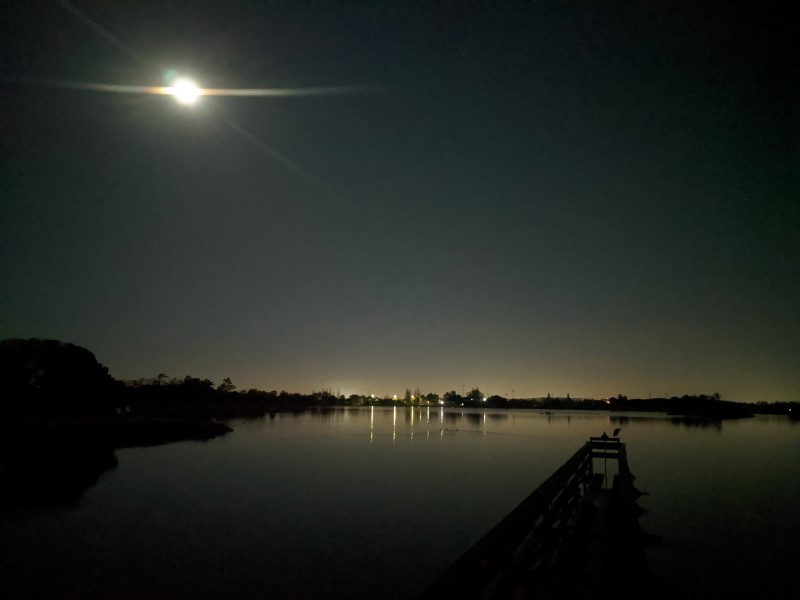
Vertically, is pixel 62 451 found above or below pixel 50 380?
below

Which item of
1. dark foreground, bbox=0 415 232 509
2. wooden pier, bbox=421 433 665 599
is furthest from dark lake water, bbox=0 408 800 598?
wooden pier, bbox=421 433 665 599

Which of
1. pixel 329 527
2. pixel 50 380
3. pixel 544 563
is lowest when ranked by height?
pixel 329 527

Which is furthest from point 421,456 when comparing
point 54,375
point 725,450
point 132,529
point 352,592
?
point 54,375

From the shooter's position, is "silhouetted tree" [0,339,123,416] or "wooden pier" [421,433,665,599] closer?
"wooden pier" [421,433,665,599]

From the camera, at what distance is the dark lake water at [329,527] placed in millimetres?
14781

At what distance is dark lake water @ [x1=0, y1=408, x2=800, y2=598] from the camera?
14.8 meters

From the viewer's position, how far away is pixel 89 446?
4475cm

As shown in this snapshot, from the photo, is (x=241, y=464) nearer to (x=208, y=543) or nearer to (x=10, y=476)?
(x=10, y=476)

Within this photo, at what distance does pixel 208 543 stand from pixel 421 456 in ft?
97.5

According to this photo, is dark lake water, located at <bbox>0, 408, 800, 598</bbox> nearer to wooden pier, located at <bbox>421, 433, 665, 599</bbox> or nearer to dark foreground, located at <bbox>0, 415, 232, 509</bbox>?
dark foreground, located at <bbox>0, 415, 232, 509</bbox>

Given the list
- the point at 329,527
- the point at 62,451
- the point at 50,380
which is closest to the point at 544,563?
the point at 329,527

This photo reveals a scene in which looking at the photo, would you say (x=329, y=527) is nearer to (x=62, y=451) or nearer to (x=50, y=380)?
(x=62, y=451)

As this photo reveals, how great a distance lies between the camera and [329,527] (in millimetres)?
20750

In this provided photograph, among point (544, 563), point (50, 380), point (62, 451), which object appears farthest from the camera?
point (50, 380)
